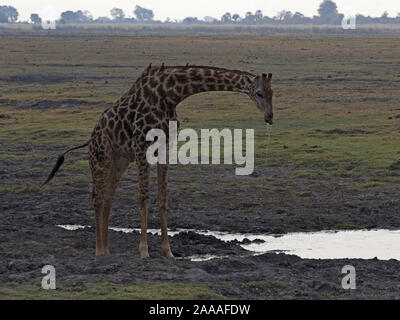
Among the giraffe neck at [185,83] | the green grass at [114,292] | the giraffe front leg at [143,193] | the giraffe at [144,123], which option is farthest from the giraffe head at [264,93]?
the green grass at [114,292]

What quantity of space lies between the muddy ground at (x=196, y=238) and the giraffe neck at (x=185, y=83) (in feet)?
5.65

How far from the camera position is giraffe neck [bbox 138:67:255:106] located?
9445mm

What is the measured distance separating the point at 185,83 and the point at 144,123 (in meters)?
0.61

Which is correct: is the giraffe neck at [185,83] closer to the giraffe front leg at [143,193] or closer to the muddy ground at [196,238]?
the giraffe front leg at [143,193]

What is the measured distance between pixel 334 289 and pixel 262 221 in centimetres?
440

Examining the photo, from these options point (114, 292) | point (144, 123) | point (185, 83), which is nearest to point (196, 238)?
point (144, 123)

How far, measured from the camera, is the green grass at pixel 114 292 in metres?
7.71

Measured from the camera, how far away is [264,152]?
18.1m

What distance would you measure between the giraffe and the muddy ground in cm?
59

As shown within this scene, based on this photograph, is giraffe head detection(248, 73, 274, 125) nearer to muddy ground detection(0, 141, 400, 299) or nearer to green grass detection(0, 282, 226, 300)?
muddy ground detection(0, 141, 400, 299)

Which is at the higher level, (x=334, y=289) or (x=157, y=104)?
(x=157, y=104)
